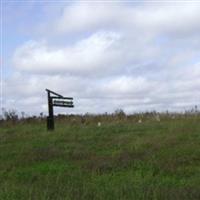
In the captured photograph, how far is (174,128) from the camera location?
19562 millimetres

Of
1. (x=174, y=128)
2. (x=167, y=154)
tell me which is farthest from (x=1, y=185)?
(x=174, y=128)

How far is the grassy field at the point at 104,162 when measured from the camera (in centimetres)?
1080

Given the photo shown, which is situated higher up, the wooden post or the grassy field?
the wooden post

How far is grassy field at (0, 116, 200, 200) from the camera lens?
10805 millimetres

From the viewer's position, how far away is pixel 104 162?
1455cm

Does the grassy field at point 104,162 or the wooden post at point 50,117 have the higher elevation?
the wooden post at point 50,117

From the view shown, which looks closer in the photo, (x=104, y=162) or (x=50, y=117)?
(x=104, y=162)

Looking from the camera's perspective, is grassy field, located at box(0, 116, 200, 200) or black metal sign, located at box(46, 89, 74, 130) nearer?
grassy field, located at box(0, 116, 200, 200)

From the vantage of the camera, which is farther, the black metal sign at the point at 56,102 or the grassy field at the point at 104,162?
the black metal sign at the point at 56,102

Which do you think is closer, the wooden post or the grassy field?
the grassy field

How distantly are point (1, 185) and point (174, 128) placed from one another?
8.76 m

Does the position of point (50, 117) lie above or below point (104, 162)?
above

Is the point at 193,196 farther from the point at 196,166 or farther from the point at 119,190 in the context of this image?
the point at 196,166

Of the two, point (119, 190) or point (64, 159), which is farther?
point (64, 159)
